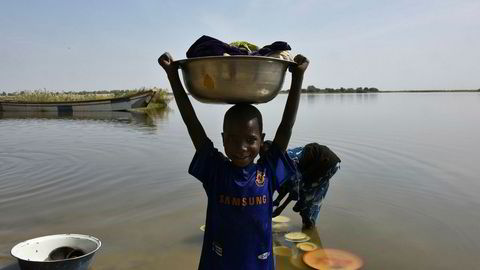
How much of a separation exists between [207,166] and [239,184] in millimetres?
193

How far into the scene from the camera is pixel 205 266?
6.45 feet

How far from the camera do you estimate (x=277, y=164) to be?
79.0 inches

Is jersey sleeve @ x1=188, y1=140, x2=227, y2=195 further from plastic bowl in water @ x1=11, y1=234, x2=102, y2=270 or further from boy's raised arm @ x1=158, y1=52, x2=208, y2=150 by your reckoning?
plastic bowl in water @ x1=11, y1=234, x2=102, y2=270

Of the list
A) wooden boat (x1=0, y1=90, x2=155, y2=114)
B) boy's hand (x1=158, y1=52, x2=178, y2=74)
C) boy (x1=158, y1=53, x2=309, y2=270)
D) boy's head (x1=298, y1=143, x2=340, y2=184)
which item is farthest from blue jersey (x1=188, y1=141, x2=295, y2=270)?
wooden boat (x1=0, y1=90, x2=155, y2=114)

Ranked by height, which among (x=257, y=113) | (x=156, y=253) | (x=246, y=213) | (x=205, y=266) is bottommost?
(x=156, y=253)

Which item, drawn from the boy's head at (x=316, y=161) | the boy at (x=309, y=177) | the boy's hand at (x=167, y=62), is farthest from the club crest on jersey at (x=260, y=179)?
the boy's head at (x=316, y=161)


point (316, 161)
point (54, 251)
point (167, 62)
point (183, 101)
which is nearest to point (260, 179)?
point (183, 101)

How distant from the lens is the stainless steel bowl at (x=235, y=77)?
5.88 ft

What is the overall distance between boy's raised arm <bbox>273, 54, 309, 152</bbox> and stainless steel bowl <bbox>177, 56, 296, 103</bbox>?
0.07m

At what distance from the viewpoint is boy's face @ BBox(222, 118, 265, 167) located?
189 centimetres

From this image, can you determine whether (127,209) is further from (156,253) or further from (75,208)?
(156,253)

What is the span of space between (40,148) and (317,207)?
28.0 feet

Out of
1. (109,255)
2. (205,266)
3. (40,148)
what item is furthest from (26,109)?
(205,266)

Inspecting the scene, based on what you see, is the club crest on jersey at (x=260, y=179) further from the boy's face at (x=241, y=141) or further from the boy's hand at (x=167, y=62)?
the boy's hand at (x=167, y=62)
